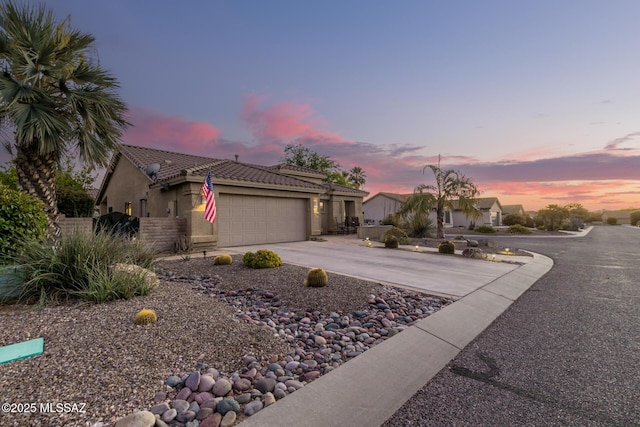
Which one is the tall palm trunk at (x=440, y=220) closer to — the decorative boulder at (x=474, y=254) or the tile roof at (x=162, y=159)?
the decorative boulder at (x=474, y=254)

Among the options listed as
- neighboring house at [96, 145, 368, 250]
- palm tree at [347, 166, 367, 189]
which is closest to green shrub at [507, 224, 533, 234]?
neighboring house at [96, 145, 368, 250]

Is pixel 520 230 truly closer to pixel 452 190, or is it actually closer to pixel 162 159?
pixel 452 190

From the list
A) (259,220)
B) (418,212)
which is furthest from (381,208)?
(259,220)

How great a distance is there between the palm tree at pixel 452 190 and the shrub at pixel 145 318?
1546 centimetres

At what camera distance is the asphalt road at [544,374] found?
7.45 feet

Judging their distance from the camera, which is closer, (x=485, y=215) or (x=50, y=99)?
(x=50, y=99)

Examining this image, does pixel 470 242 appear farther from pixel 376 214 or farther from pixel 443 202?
pixel 376 214

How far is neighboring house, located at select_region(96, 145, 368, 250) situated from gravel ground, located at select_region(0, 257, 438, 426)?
708 cm

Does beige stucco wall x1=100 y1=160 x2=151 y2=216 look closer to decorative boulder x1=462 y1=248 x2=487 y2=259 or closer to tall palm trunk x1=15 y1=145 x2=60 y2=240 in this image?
tall palm trunk x1=15 y1=145 x2=60 y2=240

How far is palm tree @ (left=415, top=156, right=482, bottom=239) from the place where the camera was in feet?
51.7

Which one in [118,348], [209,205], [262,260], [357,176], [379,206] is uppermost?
[357,176]

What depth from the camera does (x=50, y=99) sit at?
24.2 feet

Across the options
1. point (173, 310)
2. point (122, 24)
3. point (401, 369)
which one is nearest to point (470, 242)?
point (401, 369)

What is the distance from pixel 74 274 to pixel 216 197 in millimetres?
7993
